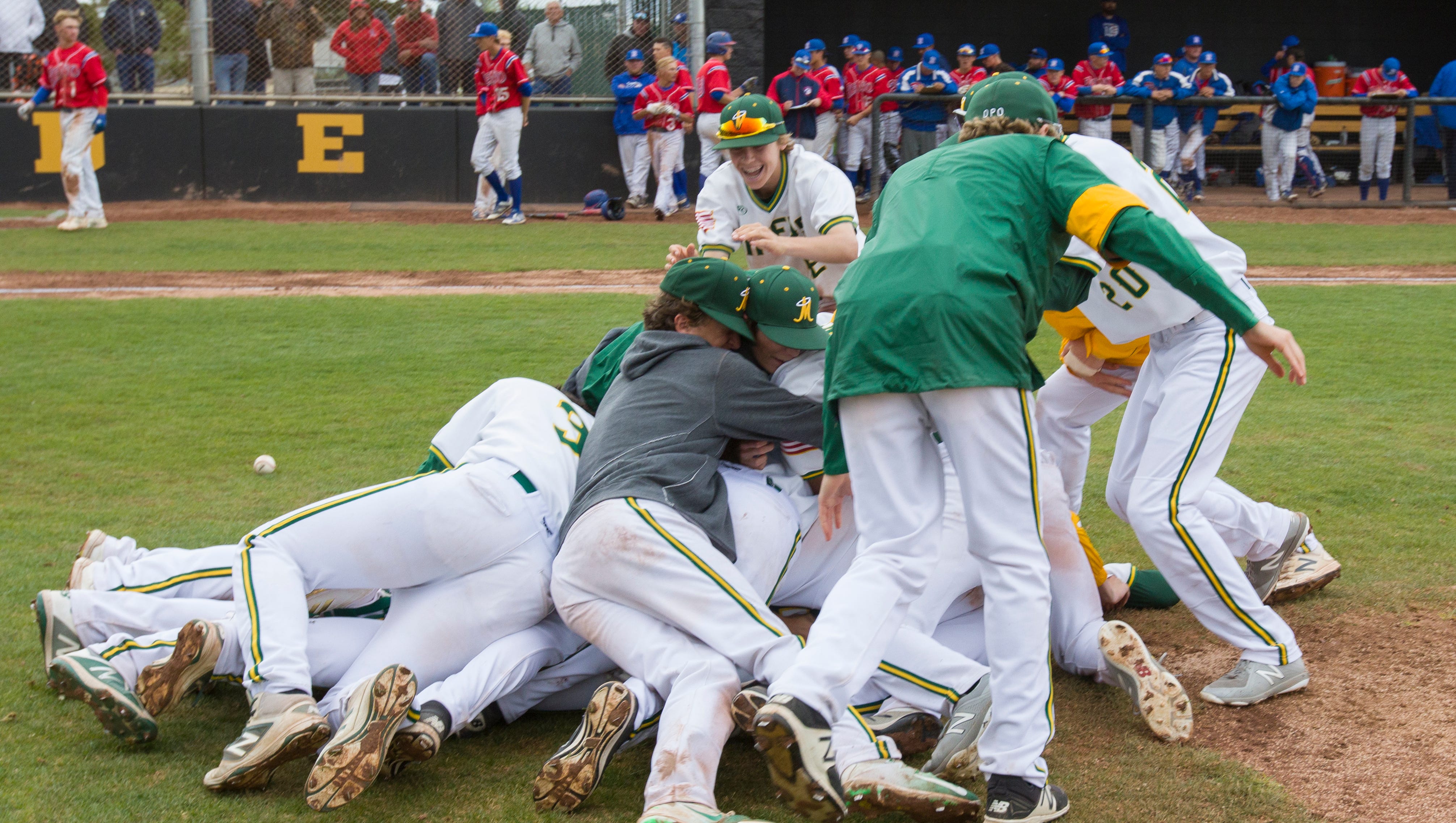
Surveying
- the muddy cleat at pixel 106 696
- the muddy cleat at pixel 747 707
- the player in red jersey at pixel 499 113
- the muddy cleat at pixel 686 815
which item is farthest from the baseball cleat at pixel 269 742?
the player in red jersey at pixel 499 113

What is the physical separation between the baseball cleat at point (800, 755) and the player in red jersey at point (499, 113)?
1251 centimetres

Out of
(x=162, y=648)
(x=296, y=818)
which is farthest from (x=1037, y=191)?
(x=162, y=648)

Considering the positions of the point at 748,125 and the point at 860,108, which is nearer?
the point at 748,125

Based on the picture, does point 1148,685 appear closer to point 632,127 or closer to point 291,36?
point 632,127

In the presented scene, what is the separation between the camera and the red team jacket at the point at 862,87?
16516 mm

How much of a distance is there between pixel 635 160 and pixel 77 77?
20.7 feet

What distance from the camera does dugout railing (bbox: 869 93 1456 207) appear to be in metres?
15.0

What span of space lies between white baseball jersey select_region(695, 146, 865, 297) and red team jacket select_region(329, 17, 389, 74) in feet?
36.1

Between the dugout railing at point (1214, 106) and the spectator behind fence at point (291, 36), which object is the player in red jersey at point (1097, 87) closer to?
the dugout railing at point (1214, 106)

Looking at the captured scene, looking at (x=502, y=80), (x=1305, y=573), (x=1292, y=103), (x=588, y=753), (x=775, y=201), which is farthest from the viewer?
(x=1292, y=103)

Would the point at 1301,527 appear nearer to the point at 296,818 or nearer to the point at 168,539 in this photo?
the point at 296,818

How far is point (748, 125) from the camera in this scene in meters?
5.30

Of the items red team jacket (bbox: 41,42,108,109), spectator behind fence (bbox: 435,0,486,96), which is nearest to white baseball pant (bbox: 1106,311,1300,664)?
red team jacket (bbox: 41,42,108,109)

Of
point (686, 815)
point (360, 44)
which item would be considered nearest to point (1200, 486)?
point (686, 815)
